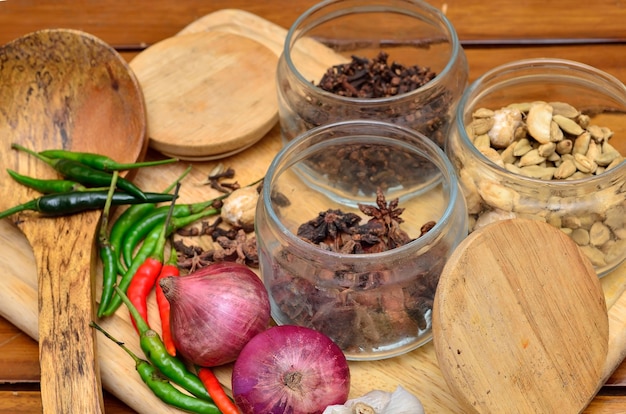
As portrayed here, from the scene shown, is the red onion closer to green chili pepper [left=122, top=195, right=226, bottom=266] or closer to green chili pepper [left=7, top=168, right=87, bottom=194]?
green chili pepper [left=122, top=195, right=226, bottom=266]

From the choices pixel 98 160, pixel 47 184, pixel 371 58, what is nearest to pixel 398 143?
pixel 371 58

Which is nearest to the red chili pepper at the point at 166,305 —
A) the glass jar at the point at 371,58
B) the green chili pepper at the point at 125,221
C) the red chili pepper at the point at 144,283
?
the red chili pepper at the point at 144,283

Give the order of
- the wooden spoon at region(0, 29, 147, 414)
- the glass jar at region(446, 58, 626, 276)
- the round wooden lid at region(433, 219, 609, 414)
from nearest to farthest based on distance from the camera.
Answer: the round wooden lid at region(433, 219, 609, 414)
the glass jar at region(446, 58, 626, 276)
the wooden spoon at region(0, 29, 147, 414)

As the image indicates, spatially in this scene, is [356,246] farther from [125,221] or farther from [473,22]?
[473,22]

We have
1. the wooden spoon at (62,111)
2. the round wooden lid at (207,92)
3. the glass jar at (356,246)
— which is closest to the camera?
the glass jar at (356,246)

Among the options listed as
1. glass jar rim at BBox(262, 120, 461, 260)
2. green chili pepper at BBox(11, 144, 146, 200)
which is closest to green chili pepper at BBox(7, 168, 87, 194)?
green chili pepper at BBox(11, 144, 146, 200)

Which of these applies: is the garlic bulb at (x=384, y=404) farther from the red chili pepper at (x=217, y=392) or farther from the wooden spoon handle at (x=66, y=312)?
the wooden spoon handle at (x=66, y=312)
